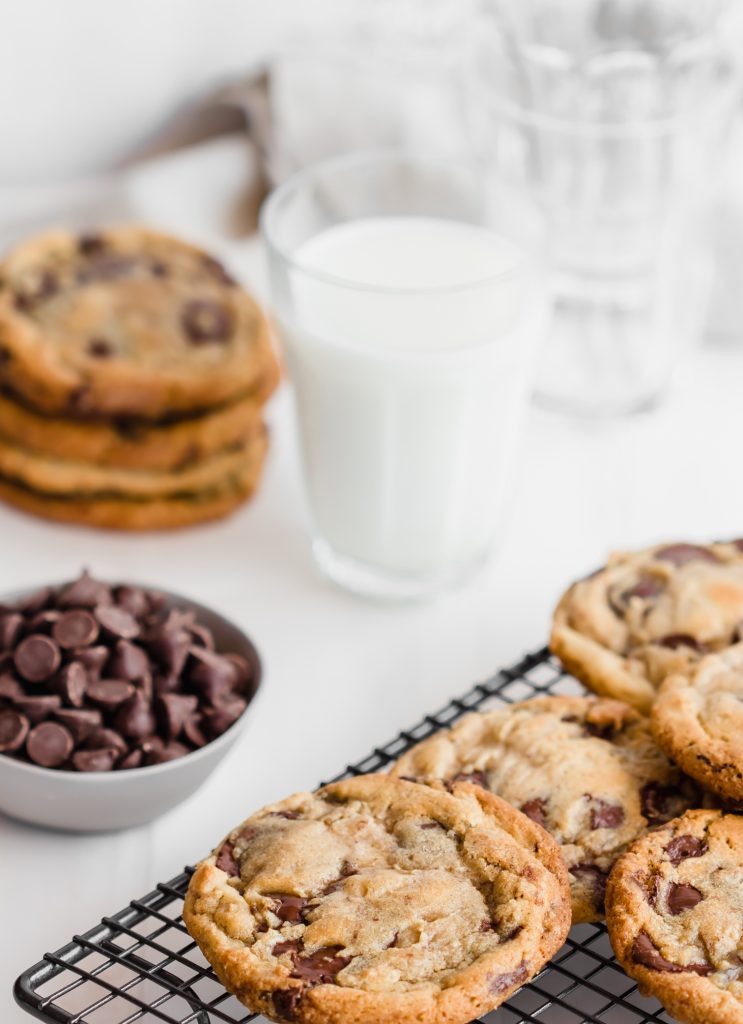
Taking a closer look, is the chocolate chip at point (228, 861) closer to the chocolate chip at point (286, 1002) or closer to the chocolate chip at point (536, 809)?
the chocolate chip at point (286, 1002)

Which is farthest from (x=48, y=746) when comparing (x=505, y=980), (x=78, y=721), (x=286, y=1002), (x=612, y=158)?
(x=612, y=158)

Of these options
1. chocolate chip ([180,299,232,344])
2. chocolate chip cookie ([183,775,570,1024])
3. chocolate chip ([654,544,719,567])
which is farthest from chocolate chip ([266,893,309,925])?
chocolate chip ([180,299,232,344])

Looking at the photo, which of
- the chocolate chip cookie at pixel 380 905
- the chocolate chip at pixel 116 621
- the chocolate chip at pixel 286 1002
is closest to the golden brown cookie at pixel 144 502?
the chocolate chip at pixel 116 621

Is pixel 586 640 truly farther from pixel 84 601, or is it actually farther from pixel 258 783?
pixel 84 601

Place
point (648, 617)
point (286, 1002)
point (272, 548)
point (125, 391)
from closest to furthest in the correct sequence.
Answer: point (286, 1002) < point (648, 617) < point (125, 391) < point (272, 548)

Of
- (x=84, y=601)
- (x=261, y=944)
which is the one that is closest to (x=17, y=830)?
(x=84, y=601)

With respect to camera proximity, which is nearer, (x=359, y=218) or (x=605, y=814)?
(x=605, y=814)

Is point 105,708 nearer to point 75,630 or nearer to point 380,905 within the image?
point 75,630
